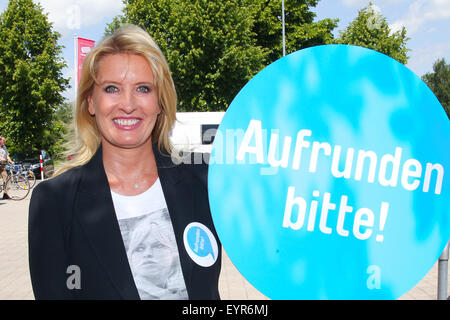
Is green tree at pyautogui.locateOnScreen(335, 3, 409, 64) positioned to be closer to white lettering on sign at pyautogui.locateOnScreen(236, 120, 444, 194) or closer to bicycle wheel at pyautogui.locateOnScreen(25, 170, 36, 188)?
bicycle wheel at pyautogui.locateOnScreen(25, 170, 36, 188)

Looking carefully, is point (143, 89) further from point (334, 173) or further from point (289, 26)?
point (289, 26)

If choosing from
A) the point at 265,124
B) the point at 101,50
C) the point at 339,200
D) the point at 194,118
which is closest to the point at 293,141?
the point at 265,124

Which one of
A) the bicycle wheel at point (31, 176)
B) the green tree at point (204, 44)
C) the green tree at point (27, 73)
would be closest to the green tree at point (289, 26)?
the green tree at point (204, 44)

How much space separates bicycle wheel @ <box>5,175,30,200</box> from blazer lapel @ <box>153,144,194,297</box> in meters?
11.8

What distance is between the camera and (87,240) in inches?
50.3

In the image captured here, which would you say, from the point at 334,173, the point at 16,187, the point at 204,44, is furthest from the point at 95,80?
the point at 204,44

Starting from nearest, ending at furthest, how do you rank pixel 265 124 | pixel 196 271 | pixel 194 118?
pixel 265 124 < pixel 196 271 < pixel 194 118

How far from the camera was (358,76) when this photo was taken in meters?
1.18

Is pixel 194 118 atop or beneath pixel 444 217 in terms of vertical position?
atop

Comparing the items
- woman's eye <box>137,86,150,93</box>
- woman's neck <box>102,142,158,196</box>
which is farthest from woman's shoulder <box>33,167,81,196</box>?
woman's eye <box>137,86,150,93</box>

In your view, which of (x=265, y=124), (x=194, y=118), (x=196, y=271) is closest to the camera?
(x=265, y=124)

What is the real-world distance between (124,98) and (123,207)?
14.3 inches
